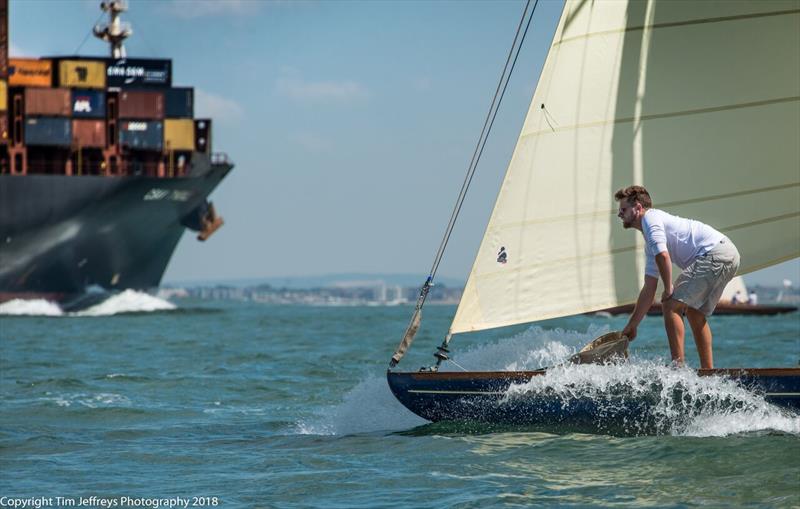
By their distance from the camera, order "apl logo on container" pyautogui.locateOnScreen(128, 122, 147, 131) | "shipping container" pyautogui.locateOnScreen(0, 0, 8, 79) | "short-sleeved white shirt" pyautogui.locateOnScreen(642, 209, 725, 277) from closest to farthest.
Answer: "short-sleeved white shirt" pyautogui.locateOnScreen(642, 209, 725, 277) → "shipping container" pyautogui.locateOnScreen(0, 0, 8, 79) → "apl logo on container" pyautogui.locateOnScreen(128, 122, 147, 131)

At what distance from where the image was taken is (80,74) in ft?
180

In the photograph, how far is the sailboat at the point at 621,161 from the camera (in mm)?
10539

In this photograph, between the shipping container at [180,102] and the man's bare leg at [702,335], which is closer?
the man's bare leg at [702,335]

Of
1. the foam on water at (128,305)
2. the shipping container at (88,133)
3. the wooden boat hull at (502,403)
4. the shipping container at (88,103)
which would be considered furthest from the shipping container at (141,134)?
the wooden boat hull at (502,403)

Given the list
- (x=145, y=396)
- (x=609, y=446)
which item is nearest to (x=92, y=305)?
(x=145, y=396)

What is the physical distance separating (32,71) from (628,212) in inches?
1950

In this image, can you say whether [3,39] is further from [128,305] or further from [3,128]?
[128,305]

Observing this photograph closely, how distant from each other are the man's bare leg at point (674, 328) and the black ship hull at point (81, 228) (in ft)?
143

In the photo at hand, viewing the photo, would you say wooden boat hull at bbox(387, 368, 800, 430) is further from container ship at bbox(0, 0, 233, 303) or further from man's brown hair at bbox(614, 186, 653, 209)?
container ship at bbox(0, 0, 233, 303)

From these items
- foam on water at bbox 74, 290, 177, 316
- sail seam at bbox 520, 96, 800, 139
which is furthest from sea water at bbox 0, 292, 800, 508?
foam on water at bbox 74, 290, 177, 316

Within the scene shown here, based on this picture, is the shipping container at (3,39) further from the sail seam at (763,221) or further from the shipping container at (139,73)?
the sail seam at (763,221)

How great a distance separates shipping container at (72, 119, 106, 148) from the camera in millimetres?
54084

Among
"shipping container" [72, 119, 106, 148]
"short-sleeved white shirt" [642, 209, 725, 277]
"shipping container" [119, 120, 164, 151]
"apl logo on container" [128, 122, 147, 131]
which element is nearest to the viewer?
"short-sleeved white shirt" [642, 209, 725, 277]

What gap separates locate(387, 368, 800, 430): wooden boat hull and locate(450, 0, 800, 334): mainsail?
1.55ft
